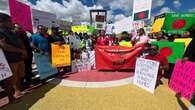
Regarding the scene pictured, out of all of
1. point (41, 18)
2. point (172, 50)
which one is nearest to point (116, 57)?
point (172, 50)

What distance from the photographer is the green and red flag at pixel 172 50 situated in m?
6.38

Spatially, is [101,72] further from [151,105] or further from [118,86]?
[151,105]

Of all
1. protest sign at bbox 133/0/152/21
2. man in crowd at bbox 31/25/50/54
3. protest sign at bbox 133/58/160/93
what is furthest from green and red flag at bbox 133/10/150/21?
man in crowd at bbox 31/25/50/54

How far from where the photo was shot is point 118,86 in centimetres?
559

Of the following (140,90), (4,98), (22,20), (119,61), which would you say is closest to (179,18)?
(119,61)

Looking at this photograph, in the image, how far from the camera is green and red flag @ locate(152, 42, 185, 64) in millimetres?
6383

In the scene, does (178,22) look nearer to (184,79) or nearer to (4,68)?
(184,79)

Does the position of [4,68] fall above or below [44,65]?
above

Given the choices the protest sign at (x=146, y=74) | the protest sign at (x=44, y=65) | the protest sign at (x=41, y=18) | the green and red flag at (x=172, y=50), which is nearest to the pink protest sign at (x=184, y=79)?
the protest sign at (x=146, y=74)

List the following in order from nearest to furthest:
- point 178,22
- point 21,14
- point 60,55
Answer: point 21,14
point 178,22
point 60,55

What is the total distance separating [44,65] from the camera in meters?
6.39

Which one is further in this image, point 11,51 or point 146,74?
point 146,74

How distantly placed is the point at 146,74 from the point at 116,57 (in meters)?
2.57

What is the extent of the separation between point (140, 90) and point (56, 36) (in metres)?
3.75
